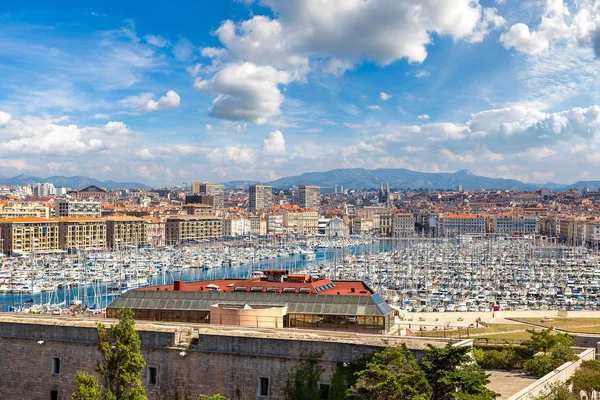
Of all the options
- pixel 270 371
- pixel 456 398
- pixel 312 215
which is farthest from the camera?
pixel 312 215

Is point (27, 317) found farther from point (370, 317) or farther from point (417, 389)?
point (417, 389)

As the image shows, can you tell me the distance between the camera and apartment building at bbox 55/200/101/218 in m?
132

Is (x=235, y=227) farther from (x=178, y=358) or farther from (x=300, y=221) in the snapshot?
(x=178, y=358)

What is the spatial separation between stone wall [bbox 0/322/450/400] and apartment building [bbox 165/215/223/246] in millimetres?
110619

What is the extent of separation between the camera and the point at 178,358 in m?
15.5

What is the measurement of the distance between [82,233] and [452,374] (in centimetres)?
10561

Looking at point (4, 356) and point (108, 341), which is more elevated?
point (108, 341)

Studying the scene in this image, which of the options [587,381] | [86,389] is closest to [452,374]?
[587,381]

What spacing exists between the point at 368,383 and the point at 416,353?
1.49 meters

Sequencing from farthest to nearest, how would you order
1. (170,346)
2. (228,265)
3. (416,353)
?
(228,265)
(170,346)
(416,353)

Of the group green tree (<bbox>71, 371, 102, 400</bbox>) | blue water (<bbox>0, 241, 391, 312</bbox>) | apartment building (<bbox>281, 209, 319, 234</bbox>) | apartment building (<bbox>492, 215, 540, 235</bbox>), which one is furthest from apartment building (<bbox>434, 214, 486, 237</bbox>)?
green tree (<bbox>71, 371, 102, 400</bbox>)

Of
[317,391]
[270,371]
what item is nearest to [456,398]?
[317,391]

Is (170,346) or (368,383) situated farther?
(170,346)

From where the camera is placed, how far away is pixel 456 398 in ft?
39.5
